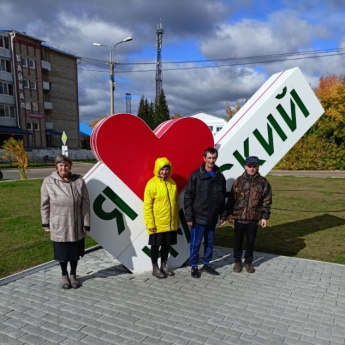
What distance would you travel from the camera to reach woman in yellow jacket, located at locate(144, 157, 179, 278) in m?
4.23

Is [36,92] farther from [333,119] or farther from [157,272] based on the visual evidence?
[157,272]

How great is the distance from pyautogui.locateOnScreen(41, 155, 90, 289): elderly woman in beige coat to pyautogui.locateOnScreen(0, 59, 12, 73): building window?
39127mm

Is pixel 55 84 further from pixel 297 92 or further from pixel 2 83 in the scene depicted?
pixel 297 92

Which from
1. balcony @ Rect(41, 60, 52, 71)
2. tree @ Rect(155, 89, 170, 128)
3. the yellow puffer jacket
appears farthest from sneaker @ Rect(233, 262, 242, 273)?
tree @ Rect(155, 89, 170, 128)

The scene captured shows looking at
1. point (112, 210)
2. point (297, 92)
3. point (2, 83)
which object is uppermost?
point (2, 83)

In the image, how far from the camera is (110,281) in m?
4.43

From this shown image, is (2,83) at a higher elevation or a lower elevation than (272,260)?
higher

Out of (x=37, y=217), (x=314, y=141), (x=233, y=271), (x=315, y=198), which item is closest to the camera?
(x=233, y=271)

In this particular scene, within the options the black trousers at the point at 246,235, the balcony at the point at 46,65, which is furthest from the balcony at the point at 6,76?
the black trousers at the point at 246,235

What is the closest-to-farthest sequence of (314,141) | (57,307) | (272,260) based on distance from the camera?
(57,307) < (272,260) < (314,141)

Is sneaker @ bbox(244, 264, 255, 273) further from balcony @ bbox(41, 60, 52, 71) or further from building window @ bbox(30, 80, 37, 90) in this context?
balcony @ bbox(41, 60, 52, 71)

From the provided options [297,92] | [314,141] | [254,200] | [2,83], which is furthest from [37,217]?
[2,83]

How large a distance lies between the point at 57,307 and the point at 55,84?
44516mm

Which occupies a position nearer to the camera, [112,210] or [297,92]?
[112,210]
